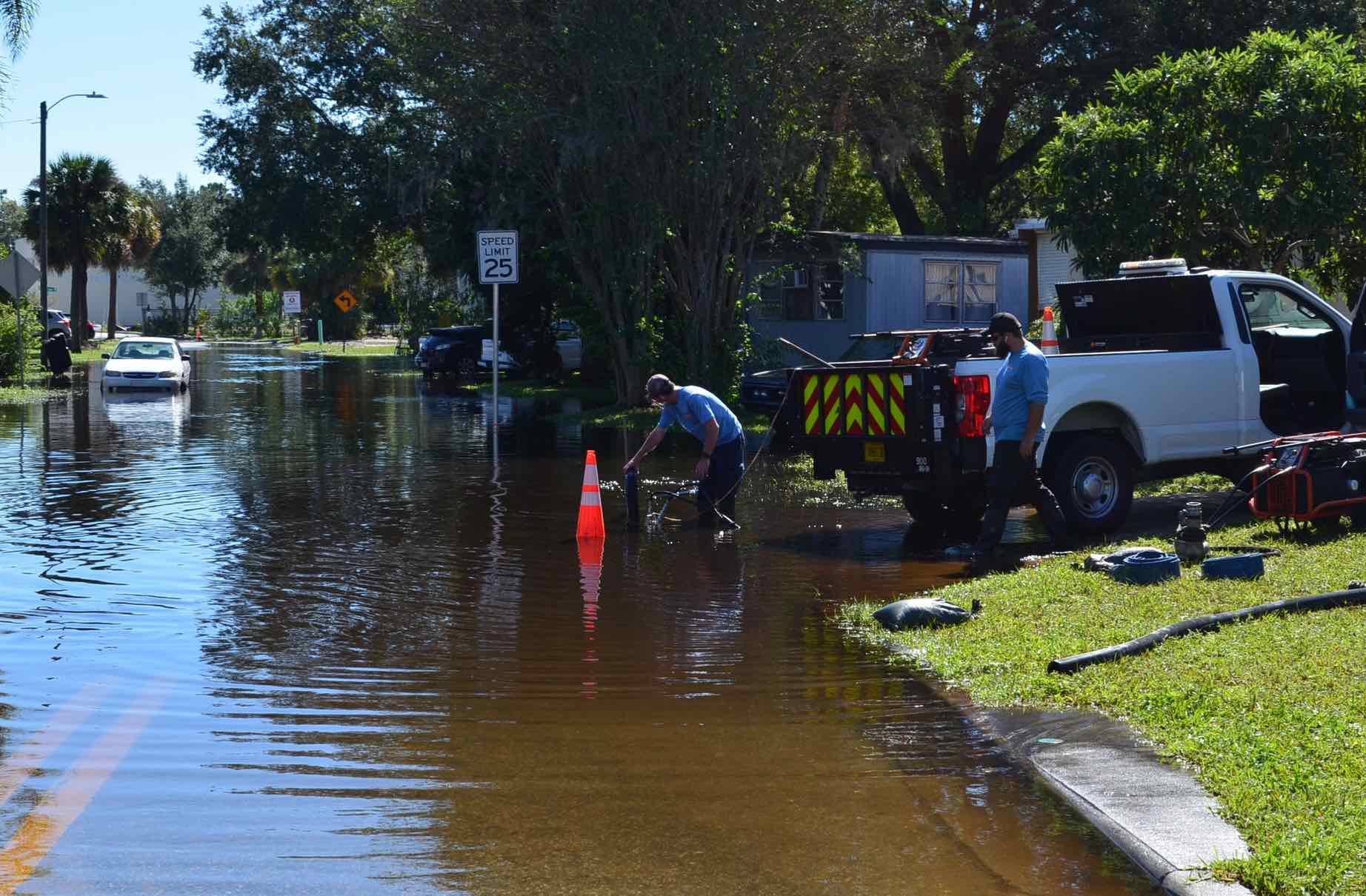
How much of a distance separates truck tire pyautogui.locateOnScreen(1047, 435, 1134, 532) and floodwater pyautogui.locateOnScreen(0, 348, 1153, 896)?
1.37 m

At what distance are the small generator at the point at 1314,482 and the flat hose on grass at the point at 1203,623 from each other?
9.09 feet

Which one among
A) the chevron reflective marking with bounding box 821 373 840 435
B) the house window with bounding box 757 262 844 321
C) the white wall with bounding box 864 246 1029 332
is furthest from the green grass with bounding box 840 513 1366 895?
the house window with bounding box 757 262 844 321

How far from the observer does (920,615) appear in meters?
9.20

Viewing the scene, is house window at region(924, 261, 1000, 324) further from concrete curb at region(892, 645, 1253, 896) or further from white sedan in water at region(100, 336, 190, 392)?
concrete curb at region(892, 645, 1253, 896)

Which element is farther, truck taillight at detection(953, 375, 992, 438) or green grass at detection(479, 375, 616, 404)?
green grass at detection(479, 375, 616, 404)

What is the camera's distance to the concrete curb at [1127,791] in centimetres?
504

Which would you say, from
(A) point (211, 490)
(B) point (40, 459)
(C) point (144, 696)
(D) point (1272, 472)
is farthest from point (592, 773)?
(B) point (40, 459)

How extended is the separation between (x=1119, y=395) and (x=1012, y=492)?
1.94m

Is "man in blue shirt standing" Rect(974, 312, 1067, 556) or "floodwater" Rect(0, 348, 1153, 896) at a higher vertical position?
"man in blue shirt standing" Rect(974, 312, 1067, 556)

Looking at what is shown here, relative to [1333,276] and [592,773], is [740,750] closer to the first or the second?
[592,773]

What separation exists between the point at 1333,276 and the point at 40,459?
1890 cm

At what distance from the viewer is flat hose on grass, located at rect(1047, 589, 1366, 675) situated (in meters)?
7.72

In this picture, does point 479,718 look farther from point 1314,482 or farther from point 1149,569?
point 1314,482

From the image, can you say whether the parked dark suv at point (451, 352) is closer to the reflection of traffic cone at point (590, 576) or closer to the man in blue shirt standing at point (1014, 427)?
the reflection of traffic cone at point (590, 576)
